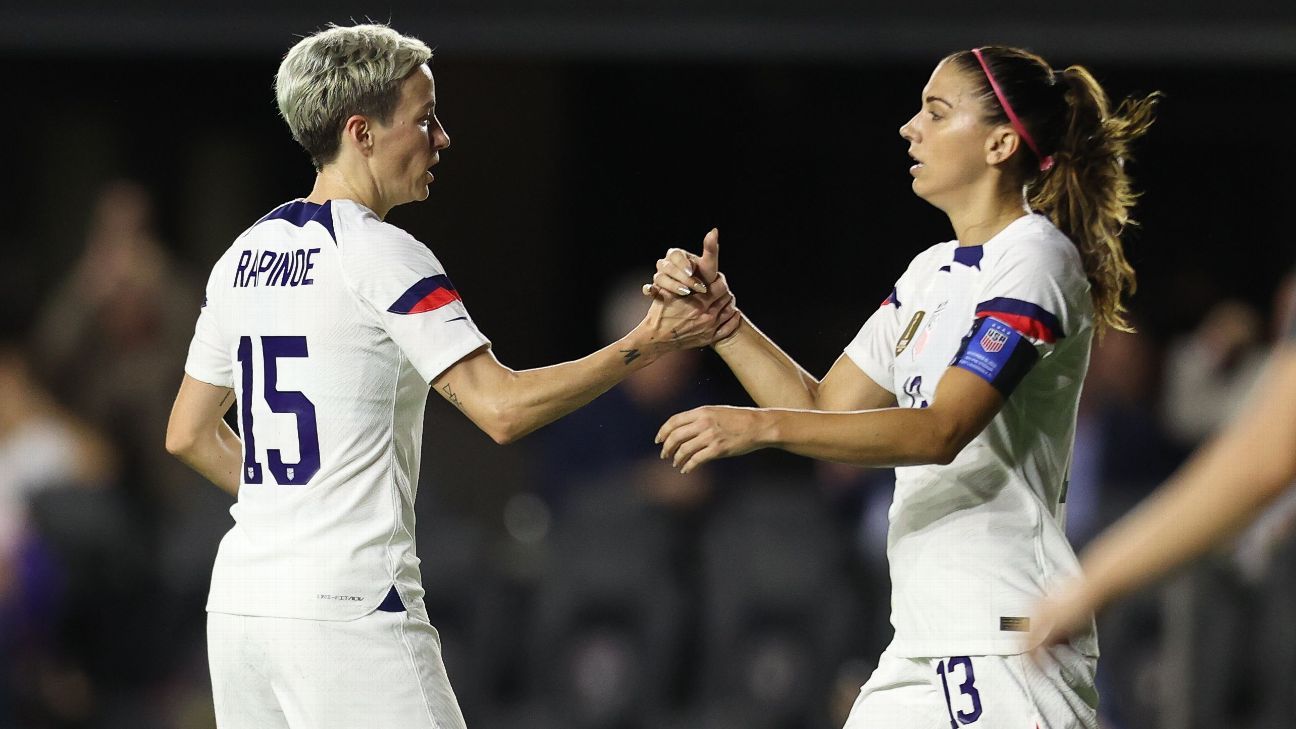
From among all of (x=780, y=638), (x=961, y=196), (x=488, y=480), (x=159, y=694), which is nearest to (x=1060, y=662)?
(x=961, y=196)

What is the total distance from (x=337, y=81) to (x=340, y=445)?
0.75 m

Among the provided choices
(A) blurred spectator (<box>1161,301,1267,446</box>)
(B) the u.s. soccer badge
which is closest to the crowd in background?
(A) blurred spectator (<box>1161,301,1267,446</box>)

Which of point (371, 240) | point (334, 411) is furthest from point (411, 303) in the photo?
point (334, 411)

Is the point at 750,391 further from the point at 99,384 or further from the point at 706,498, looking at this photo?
the point at 99,384

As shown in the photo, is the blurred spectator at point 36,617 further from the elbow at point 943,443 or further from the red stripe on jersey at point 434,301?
the elbow at point 943,443

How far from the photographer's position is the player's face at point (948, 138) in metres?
3.31

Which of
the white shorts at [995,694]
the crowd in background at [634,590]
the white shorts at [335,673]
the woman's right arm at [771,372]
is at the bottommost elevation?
the crowd in background at [634,590]

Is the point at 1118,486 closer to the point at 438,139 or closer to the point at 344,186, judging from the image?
the point at 438,139

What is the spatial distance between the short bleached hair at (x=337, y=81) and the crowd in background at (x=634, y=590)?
3397mm

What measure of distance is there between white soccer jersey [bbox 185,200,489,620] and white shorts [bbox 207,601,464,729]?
0.11 ft

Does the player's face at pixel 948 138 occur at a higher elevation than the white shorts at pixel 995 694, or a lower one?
higher

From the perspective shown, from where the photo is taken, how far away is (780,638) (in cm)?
660

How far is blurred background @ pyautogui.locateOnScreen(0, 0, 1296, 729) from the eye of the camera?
21.6ft

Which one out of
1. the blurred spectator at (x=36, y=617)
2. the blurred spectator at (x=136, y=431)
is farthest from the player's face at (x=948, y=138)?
the blurred spectator at (x=36, y=617)
